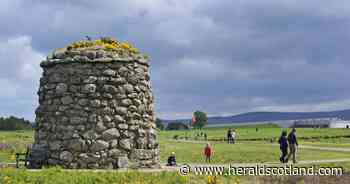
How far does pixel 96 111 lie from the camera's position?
21.1 meters

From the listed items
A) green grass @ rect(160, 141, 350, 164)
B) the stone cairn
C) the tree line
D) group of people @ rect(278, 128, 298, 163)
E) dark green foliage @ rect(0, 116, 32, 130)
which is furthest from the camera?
the tree line

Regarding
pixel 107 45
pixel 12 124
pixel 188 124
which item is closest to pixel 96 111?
pixel 107 45

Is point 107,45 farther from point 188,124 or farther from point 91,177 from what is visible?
point 188,124

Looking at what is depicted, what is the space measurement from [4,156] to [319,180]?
66.0ft

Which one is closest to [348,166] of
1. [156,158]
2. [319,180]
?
[319,180]

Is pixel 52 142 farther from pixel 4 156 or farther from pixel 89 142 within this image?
pixel 4 156

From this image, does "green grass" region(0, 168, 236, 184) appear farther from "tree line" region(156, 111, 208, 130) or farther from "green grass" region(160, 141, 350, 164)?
"tree line" region(156, 111, 208, 130)

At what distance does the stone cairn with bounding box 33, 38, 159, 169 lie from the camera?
2111 centimetres

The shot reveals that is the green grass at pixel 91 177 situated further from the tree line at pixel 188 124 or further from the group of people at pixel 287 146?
the tree line at pixel 188 124

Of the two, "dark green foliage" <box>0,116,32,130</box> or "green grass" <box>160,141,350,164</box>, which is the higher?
"dark green foliage" <box>0,116,32,130</box>

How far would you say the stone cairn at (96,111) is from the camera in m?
21.1

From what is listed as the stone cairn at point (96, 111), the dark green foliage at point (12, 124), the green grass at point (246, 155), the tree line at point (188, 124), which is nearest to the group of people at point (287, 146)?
the green grass at point (246, 155)

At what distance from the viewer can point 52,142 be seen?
21.6m

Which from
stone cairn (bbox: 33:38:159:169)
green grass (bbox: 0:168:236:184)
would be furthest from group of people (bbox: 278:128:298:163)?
green grass (bbox: 0:168:236:184)
